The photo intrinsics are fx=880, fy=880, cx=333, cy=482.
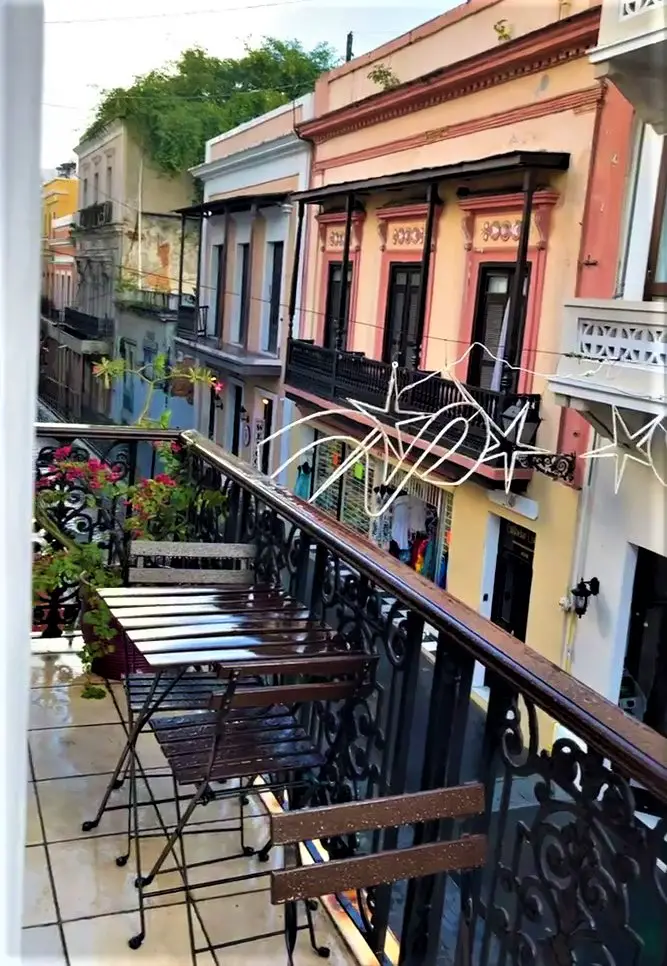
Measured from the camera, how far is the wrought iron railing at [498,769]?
682mm

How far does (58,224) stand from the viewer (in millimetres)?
604

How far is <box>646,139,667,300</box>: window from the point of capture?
435 centimetres

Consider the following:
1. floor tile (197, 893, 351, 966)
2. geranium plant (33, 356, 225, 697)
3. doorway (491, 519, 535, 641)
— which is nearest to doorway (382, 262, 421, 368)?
doorway (491, 519, 535, 641)

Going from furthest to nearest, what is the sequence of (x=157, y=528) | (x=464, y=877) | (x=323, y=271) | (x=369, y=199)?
(x=323, y=271)
(x=369, y=199)
(x=157, y=528)
(x=464, y=877)

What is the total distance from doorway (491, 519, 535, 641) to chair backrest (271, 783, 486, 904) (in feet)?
16.1

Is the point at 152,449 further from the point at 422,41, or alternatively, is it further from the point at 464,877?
the point at 422,41

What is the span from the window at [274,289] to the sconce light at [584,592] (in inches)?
193

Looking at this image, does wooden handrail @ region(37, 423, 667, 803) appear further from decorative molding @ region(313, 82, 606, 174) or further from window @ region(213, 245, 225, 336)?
window @ region(213, 245, 225, 336)

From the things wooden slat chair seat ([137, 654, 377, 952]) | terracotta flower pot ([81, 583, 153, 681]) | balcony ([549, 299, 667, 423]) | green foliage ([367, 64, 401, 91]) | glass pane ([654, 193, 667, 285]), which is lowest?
terracotta flower pot ([81, 583, 153, 681])

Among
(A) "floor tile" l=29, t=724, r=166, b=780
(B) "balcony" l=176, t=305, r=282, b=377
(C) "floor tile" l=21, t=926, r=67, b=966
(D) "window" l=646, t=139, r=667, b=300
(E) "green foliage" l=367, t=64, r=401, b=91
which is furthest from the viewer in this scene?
(B) "balcony" l=176, t=305, r=282, b=377

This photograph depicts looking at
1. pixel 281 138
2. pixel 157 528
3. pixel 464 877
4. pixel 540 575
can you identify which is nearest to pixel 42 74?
pixel 464 877

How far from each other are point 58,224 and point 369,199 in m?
6.87

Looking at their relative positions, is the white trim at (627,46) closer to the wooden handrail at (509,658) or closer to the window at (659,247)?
the window at (659,247)

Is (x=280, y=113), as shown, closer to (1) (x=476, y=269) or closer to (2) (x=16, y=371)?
(1) (x=476, y=269)
